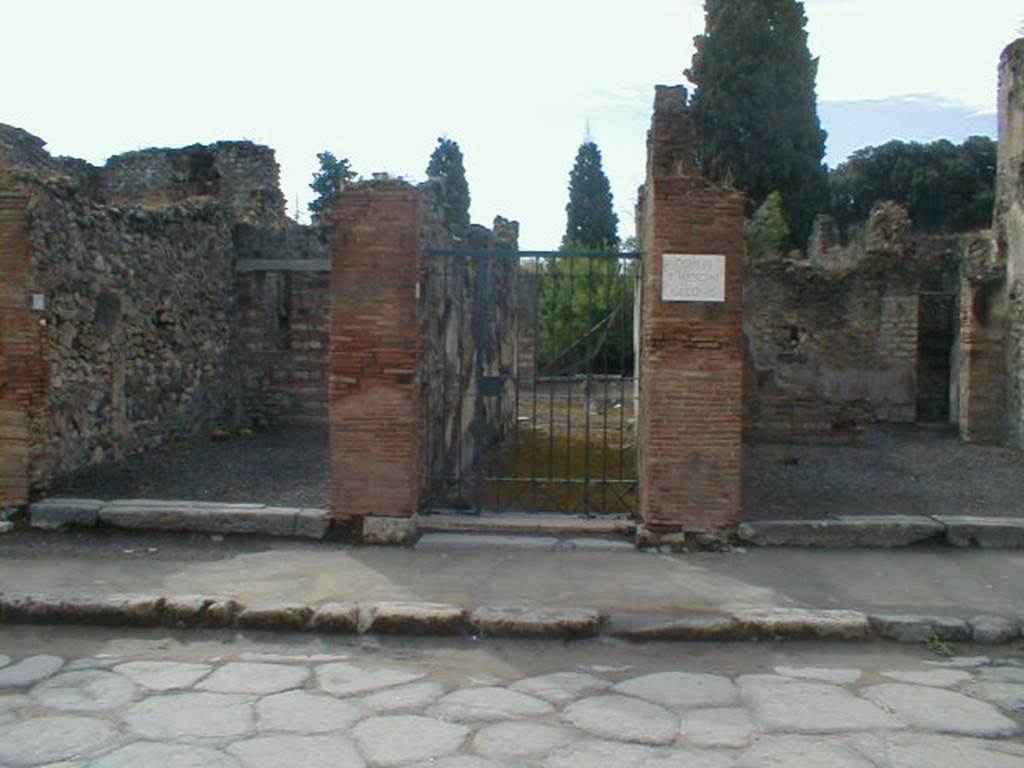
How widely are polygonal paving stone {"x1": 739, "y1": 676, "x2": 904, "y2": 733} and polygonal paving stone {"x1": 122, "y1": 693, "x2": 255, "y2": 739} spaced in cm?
230

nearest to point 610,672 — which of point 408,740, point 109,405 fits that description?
point 408,740

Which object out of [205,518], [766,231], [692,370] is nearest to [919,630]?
[692,370]

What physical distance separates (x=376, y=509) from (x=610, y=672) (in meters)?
2.90

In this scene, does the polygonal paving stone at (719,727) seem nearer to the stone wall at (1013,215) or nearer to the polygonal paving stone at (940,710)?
the polygonal paving stone at (940,710)

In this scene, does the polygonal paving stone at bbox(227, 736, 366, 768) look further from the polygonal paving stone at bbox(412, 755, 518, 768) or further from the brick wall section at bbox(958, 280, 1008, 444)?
the brick wall section at bbox(958, 280, 1008, 444)

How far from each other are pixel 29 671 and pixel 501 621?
245 centimetres

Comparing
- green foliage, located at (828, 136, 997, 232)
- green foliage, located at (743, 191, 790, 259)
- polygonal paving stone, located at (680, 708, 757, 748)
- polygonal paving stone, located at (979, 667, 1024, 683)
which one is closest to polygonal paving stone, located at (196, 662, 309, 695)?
polygonal paving stone, located at (680, 708, 757, 748)

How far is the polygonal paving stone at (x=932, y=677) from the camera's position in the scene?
482 centimetres

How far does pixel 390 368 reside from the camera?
730 centimetres

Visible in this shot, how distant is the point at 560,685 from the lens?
4738 millimetres

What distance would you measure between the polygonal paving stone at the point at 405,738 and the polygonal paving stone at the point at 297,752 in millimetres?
79

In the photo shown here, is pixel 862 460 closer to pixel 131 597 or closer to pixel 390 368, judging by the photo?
pixel 390 368

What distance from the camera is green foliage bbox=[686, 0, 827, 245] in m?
32.1

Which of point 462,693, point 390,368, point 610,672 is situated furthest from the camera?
point 390,368
